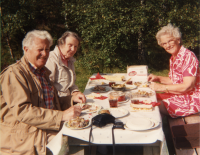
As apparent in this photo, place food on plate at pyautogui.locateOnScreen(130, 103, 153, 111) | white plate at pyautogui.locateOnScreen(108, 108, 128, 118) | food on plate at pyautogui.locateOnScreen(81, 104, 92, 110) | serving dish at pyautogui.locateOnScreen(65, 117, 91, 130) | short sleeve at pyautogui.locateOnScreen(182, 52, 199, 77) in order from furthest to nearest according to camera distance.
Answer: short sleeve at pyautogui.locateOnScreen(182, 52, 199, 77)
food on plate at pyautogui.locateOnScreen(81, 104, 92, 110)
food on plate at pyautogui.locateOnScreen(130, 103, 153, 111)
white plate at pyautogui.locateOnScreen(108, 108, 128, 118)
serving dish at pyautogui.locateOnScreen(65, 117, 91, 130)

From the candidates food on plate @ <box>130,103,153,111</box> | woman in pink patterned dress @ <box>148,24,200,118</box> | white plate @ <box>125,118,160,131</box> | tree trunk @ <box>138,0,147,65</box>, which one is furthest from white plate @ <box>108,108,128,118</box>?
tree trunk @ <box>138,0,147,65</box>

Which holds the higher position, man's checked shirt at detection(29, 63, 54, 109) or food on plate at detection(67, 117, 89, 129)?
man's checked shirt at detection(29, 63, 54, 109)

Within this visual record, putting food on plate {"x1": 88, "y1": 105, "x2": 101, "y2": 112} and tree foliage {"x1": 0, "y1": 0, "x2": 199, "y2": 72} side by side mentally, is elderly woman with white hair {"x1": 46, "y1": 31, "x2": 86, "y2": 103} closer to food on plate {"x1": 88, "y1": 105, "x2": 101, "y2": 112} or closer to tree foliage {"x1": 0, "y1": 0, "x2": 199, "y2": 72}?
food on plate {"x1": 88, "y1": 105, "x2": 101, "y2": 112}

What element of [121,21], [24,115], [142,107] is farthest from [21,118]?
[121,21]

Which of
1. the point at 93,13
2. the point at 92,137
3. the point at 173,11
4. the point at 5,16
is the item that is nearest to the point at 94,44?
the point at 93,13

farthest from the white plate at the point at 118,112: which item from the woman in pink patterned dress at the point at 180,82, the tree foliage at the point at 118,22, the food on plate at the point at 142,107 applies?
the tree foliage at the point at 118,22

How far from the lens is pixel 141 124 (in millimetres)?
1891

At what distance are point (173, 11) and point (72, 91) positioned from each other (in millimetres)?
5962

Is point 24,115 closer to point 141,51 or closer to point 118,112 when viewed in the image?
point 118,112

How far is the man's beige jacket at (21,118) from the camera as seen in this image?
1989 mm

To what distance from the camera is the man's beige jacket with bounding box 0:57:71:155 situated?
1989mm

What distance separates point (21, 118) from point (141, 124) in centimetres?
110

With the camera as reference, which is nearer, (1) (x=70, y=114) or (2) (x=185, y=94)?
(1) (x=70, y=114)

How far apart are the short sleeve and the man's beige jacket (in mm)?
1921
